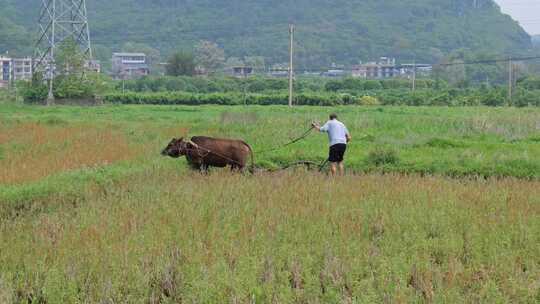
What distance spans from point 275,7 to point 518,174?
126 m

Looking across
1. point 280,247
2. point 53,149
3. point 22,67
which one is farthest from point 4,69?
point 280,247

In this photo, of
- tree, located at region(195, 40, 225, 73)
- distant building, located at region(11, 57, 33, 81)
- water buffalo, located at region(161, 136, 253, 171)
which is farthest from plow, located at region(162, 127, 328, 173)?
distant building, located at region(11, 57, 33, 81)

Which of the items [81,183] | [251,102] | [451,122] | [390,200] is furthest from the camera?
[251,102]

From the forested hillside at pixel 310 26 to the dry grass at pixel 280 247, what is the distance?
337 ft

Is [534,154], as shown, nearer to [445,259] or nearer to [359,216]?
[359,216]

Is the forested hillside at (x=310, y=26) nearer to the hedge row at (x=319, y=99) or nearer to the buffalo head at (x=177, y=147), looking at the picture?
the hedge row at (x=319, y=99)

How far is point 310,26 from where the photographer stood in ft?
409

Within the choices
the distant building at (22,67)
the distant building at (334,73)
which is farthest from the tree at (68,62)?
the distant building at (334,73)

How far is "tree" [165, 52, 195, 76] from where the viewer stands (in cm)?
7856

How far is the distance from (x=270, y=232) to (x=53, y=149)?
33.5 feet

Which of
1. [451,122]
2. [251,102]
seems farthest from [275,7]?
[451,122]

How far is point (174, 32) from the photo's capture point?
12875cm

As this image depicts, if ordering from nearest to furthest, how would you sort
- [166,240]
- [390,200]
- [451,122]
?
[166,240] → [390,200] → [451,122]

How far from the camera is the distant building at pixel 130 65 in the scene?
95250mm
